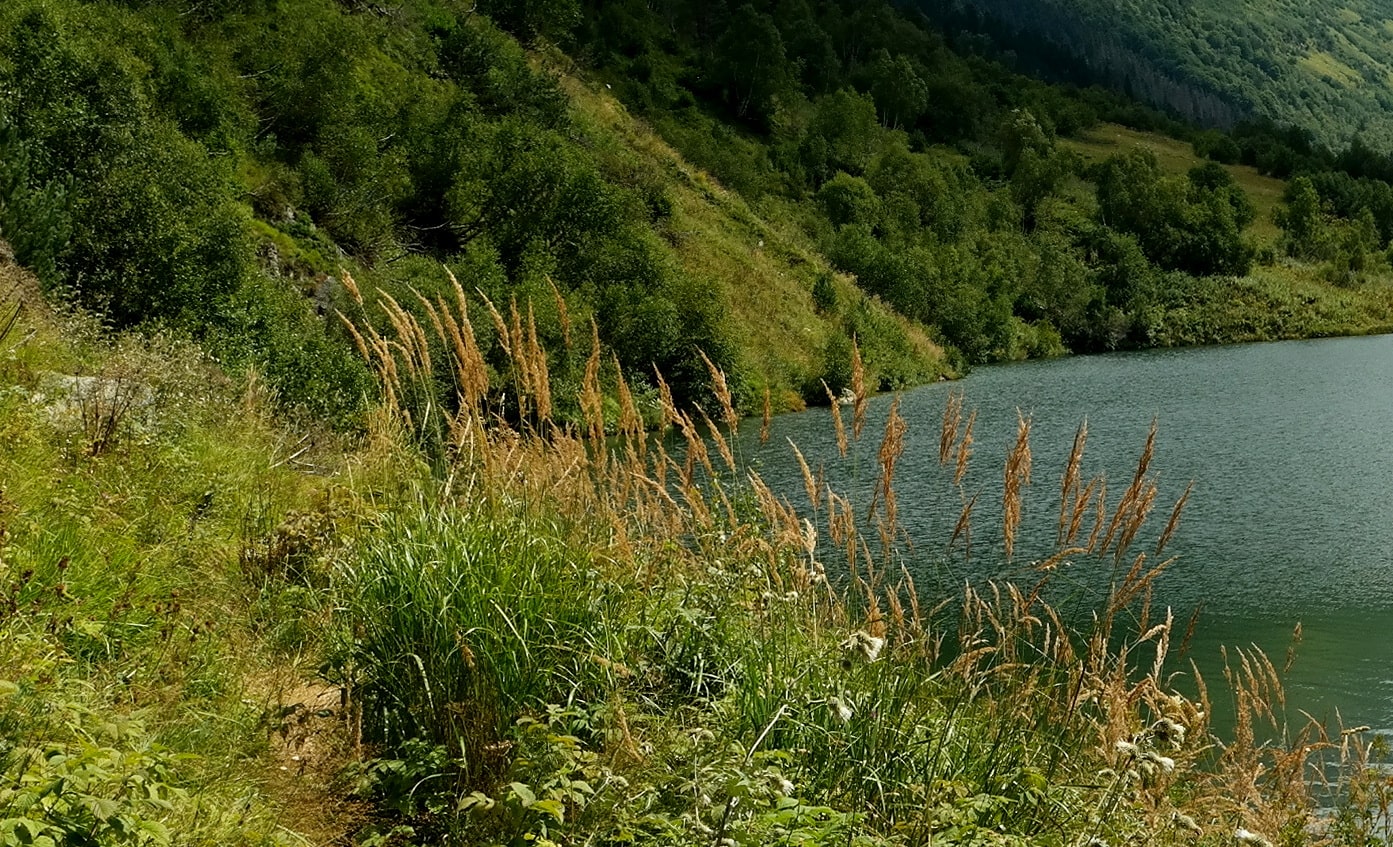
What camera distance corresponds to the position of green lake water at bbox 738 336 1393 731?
46.2ft

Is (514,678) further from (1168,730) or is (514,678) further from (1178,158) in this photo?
(1178,158)

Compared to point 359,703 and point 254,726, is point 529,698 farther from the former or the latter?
point 254,726

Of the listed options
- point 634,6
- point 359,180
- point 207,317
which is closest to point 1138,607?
point 207,317

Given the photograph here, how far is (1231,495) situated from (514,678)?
897 inches

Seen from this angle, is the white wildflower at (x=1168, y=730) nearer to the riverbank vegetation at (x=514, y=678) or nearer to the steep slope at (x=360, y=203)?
the riverbank vegetation at (x=514, y=678)

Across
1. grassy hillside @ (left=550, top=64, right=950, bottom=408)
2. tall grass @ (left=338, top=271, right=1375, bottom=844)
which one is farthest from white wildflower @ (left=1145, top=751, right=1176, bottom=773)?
grassy hillside @ (left=550, top=64, right=950, bottom=408)

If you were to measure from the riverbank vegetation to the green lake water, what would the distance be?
77cm

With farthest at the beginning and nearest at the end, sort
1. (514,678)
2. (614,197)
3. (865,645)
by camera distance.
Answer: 1. (614,197)
2. (865,645)
3. (514,678)

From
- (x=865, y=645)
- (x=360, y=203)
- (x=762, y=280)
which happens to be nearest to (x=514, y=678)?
(x=865, y=645)

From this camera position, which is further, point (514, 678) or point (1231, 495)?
point (1231, 495)

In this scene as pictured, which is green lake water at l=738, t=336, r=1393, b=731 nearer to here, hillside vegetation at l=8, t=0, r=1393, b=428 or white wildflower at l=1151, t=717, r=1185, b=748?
white wildflower at l=1151, t=717, r=1185, b=748

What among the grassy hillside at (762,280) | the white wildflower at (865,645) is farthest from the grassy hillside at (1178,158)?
the white wildflower at (865,645)

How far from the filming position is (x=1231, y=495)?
23188 millimetres

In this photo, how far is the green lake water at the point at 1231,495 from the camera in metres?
14.1
